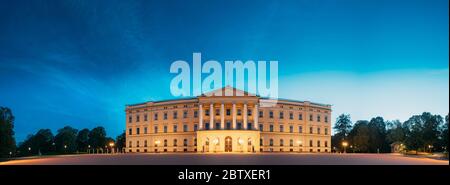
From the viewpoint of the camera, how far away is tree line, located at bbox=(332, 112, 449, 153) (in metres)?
60.0

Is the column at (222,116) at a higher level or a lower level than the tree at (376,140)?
higher

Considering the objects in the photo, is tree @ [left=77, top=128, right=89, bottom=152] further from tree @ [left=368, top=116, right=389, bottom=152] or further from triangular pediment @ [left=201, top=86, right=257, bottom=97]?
tree @ [left=368, top=116, right=389, bottom=152]

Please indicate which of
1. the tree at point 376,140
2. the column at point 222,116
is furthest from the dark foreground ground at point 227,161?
the tree at point 376,140

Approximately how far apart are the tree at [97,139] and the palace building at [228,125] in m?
19.2

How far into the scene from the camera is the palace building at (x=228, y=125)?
66.8 meters

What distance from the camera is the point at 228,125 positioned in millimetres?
71062

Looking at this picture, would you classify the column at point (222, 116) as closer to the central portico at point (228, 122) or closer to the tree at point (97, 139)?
the central portico at point (228, 122)

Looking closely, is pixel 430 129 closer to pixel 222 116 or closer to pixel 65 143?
pixel 222 116

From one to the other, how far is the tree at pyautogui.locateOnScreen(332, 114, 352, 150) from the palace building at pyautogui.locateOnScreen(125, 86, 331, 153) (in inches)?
666

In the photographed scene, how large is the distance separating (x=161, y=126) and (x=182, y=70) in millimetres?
29547

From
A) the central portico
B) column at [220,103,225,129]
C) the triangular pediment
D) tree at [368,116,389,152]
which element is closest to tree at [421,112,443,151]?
tree at [368,116,389,152]
